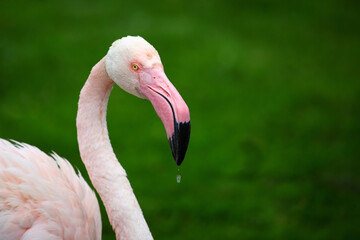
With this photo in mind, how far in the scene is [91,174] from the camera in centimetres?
296

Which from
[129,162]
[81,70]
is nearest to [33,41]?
[81,70]

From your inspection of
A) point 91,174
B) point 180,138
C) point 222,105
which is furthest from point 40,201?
point 222,105

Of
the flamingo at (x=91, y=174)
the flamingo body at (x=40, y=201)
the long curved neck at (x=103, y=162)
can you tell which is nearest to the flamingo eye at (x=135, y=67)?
the flamingo at (x=91, y=174)

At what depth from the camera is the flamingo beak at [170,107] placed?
2459 millimetres

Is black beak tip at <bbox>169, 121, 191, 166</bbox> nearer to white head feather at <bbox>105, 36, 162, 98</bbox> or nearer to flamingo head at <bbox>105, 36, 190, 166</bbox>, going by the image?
flamingo head at <bbox>105, 36, 190, 166</bbox>

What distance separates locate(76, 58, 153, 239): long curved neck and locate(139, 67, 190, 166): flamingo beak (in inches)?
14.3

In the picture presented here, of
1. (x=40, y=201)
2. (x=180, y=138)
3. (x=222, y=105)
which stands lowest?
(x=40, y=201)

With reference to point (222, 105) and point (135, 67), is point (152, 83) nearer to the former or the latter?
point (135, 67)

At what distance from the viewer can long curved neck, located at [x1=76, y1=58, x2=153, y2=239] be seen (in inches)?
111

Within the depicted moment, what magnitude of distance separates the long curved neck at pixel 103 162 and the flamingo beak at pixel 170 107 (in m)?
0.36

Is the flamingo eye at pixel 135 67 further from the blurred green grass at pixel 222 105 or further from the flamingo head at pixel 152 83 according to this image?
the blurred green grass at pixel 222 105

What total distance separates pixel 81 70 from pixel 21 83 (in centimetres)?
97

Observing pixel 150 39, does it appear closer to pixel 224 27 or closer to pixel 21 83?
pixel 224 27

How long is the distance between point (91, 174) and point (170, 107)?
0.82 m
